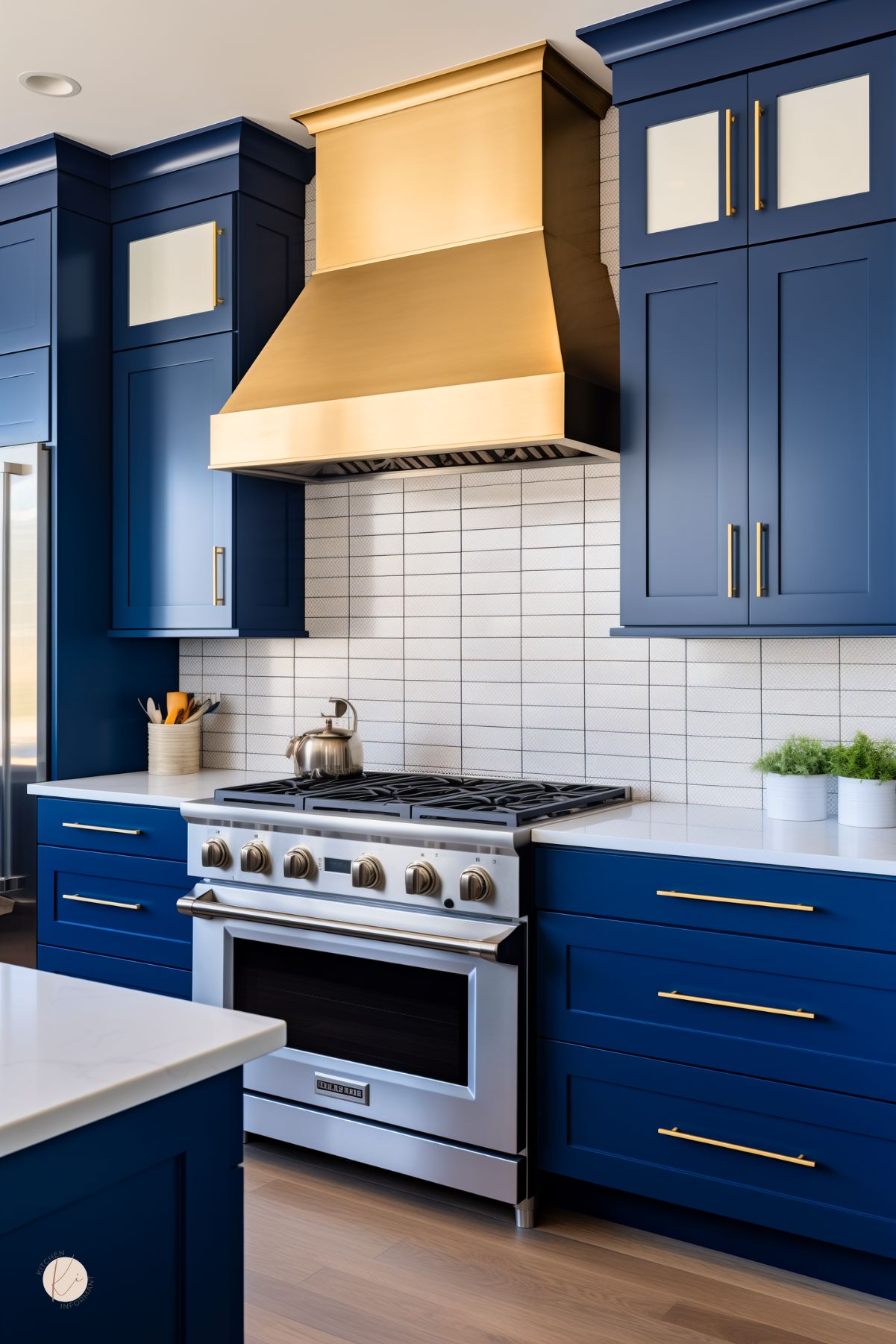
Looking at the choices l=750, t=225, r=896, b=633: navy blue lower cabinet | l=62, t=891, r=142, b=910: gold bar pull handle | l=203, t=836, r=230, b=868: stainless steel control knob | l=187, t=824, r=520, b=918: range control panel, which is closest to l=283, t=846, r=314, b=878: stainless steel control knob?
l=187, t=824, r=520, b=918: range control panel

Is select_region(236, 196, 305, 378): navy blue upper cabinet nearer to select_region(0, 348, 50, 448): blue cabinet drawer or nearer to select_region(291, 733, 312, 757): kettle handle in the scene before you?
select_region(0, 348, 50, 448): blue cabinet drawer

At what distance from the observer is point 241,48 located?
9.84ft

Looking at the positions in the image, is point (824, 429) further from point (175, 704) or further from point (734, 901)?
point (175, 704)

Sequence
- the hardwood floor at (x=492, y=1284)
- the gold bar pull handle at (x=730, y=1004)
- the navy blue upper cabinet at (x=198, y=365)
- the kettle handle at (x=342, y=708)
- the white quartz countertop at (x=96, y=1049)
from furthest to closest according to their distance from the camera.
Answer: the navy blue upper cabinet at (x=198, y=365) → the kettle handle at (x=342, y=708) → the gold bar pull handle at (x=730, y=1004) → the hardwood floor at (x=492, y=1284) → the white quartz countertop at (x=96, y=1049)

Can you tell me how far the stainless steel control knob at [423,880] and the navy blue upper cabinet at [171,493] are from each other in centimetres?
123

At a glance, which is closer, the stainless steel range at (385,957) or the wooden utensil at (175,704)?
the stainless steel range at (385,957)

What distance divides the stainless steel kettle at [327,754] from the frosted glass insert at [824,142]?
5.84 ft

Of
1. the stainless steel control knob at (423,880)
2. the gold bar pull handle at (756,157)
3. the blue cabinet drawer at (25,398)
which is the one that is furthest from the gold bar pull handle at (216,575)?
the gold bar pull handle at (756,157)

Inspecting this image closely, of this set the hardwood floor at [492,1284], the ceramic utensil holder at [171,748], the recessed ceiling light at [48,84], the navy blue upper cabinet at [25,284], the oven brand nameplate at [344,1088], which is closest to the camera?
the hardwood floor at [492,1284]

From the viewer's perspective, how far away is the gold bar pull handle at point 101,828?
3.37 m

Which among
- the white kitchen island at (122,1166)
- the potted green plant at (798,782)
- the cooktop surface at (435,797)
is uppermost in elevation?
the potted green plant at (798,782)

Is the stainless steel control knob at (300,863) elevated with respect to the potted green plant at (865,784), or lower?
lower

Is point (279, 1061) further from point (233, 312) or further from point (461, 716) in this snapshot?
point (233, 312)

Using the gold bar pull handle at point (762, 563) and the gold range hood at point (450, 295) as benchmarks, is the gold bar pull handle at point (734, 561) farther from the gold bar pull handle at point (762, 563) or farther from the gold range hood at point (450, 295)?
the gold range hood at point (450, 295)
